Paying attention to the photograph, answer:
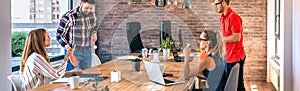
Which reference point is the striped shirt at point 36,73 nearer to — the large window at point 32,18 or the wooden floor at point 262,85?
the large window at point 32,18

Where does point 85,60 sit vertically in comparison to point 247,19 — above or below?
below

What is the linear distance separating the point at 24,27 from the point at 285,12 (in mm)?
3298

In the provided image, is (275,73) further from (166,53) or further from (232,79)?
(232,79)

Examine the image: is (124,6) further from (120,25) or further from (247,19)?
(247,19)

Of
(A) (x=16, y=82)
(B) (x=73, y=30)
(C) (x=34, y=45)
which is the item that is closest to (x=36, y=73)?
(A) (x=16, y=82)

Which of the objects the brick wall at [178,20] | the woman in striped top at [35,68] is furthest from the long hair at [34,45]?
the brick wall at [178,20]

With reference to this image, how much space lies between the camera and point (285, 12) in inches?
150

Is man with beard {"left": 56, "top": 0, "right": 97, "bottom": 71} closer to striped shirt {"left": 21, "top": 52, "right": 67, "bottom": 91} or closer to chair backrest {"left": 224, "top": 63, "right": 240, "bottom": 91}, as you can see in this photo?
striped shirt {"left": 21, "top": 52, "right": 67, "bottom": 91}

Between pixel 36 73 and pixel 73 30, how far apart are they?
1.87 meters

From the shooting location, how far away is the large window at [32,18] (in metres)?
4.12

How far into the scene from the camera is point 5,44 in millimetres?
3150

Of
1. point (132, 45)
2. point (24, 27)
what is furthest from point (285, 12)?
point (24, 27)

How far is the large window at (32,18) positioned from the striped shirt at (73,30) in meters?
0.47

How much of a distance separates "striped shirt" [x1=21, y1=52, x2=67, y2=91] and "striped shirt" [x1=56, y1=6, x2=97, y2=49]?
5.42 ft
